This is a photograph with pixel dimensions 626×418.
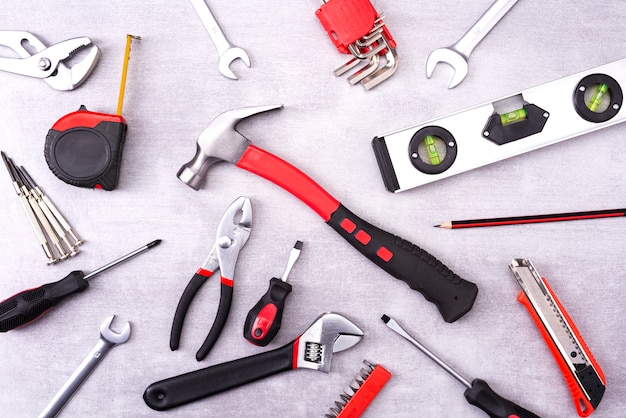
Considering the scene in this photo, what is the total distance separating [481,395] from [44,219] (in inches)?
51.7

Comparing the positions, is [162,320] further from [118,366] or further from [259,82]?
[259,82]

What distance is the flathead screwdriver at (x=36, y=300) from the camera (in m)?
1.62

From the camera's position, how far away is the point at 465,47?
1698mm

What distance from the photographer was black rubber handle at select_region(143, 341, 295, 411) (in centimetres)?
165

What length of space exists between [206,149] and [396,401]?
884 millimetres

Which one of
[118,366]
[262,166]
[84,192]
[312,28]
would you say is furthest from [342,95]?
[118,366]

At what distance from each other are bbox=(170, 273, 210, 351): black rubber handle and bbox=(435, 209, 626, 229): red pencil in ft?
2.27

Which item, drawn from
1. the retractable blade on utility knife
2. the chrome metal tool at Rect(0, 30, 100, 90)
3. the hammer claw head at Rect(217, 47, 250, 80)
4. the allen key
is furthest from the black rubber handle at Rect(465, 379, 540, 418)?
the chrome metal tool at Rect(0, 30, 100, 90)

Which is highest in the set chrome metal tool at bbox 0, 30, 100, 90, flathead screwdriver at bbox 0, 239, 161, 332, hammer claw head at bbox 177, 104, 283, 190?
chrome metal tool at bbox 0, 30, 100, 90

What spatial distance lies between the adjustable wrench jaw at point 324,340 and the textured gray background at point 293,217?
0.14ft

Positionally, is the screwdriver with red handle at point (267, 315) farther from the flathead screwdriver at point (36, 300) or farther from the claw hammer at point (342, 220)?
the flathead screwdriver at point (36, 300)

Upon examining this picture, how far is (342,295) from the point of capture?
66.9 inches

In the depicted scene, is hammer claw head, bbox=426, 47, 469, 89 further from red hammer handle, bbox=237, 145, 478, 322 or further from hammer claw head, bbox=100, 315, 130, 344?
hammer claw head, bbox=100, 315, 130, 344

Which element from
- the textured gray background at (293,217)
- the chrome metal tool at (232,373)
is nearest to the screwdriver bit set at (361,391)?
the textured gray background at (293,217)
